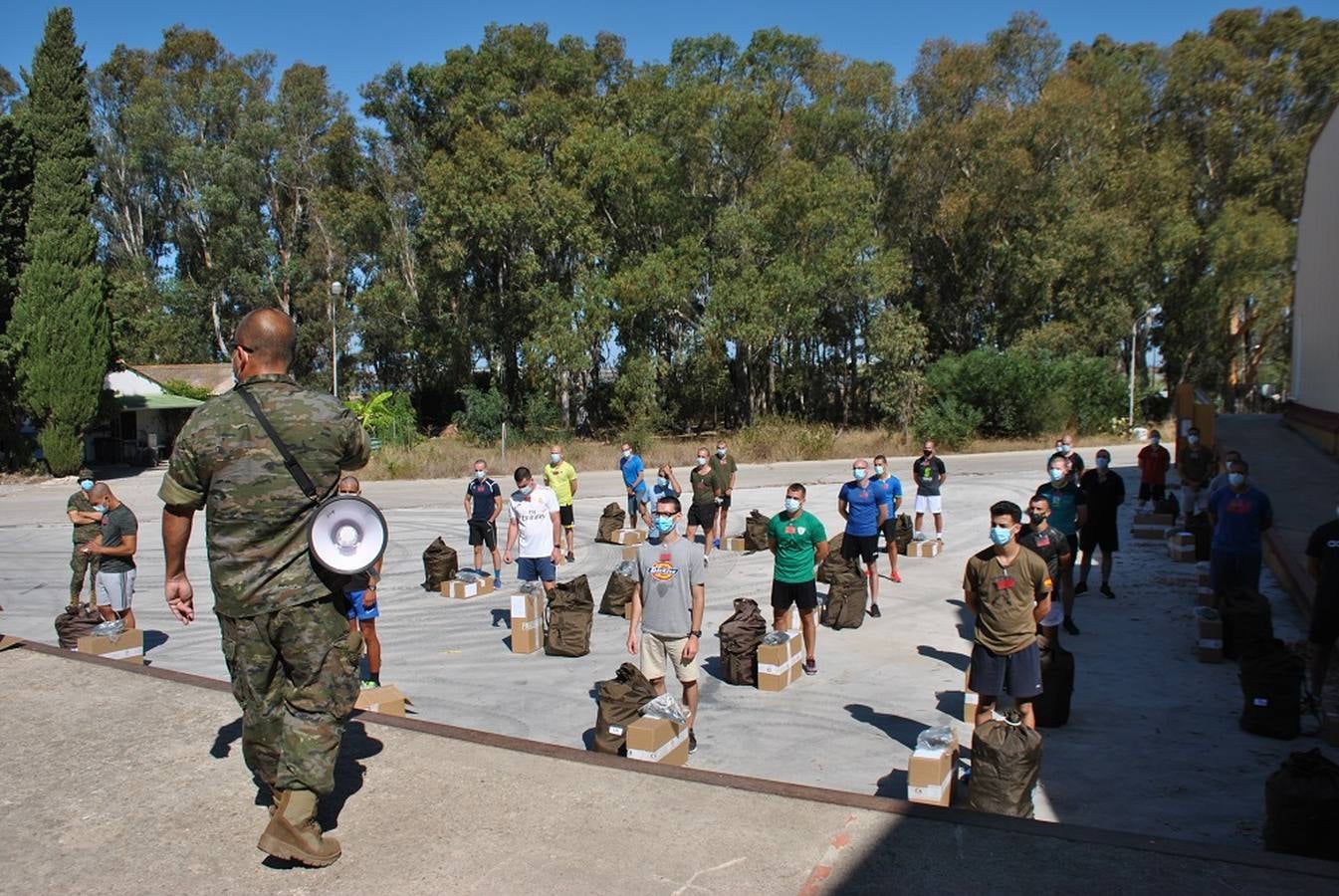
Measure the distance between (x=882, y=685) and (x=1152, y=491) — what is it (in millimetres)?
11535

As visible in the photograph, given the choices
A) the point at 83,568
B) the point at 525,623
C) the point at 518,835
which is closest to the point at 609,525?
the point at 525,623

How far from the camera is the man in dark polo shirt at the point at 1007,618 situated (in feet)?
22.7

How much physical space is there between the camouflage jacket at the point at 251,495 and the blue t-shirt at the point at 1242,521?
961cm

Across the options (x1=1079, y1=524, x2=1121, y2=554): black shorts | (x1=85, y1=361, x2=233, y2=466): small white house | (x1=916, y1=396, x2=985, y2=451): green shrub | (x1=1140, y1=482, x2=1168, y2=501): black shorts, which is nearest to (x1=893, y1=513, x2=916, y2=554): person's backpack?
(x1=1079, y1=524, x2=1121, y2=554): black shorts

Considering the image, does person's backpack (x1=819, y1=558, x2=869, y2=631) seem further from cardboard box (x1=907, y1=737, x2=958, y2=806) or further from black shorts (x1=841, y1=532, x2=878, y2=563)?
cardboard box (x1=907, y1=737, x2=958, y2=806)

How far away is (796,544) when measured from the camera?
942 centimetres

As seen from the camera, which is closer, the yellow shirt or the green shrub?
the yellow shirt

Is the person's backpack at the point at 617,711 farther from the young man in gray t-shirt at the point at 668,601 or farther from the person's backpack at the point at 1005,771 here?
the person's backpack at the point at 1005,771

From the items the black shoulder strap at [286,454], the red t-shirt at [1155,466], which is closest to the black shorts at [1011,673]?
the black shoulder strap at [286,454]

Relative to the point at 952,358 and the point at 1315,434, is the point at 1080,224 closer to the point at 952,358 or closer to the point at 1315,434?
the point at 952,358

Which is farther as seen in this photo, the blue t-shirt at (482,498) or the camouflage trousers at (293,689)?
the blue t-shirt at (482,498)

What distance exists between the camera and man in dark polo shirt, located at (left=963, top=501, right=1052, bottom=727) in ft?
22.7

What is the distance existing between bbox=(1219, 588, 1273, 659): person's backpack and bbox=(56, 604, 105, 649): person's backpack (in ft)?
34.8

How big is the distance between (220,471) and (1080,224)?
45.6 metres
